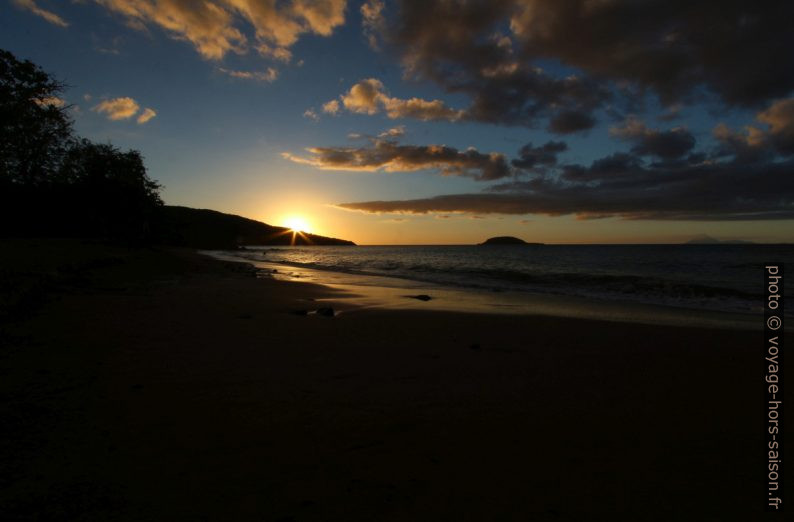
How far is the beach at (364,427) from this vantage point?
2496 mm

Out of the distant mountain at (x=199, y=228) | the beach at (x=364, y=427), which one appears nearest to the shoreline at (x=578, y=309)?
the beach at (x=364, y=427)

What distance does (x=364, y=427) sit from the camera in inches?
141

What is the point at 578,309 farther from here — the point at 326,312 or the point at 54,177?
the point at 54,177

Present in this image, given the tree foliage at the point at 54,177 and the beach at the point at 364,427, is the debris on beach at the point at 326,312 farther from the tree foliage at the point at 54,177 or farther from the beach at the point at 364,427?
the tree foliage at the point at 54,177

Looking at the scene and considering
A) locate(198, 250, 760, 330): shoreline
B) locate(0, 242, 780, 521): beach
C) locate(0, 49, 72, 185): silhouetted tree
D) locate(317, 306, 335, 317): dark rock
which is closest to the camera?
locate(0, 242, 780, 521): beach

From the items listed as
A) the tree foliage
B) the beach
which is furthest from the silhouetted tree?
the beach

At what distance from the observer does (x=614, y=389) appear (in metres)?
4.85

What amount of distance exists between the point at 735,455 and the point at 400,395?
3054 mm

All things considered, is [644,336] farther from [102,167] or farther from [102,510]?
[102,167]

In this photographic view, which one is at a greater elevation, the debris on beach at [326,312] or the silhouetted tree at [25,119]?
the silhouetted tree at [25,119]

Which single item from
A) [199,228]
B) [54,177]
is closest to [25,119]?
[54,177]

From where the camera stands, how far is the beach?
2496 millimetres

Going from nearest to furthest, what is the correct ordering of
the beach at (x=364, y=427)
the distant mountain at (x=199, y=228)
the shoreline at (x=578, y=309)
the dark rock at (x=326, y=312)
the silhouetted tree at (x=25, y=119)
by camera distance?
the beach at (x=364, y=427) → the dark rock at (x=326, y=312) → the shoreline at (x=578, y=309) → the silhouetted tree at (x=25, y=119) → the distant mountain at (x=199, y=228)

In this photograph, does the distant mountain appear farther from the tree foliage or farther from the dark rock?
the dark rock
